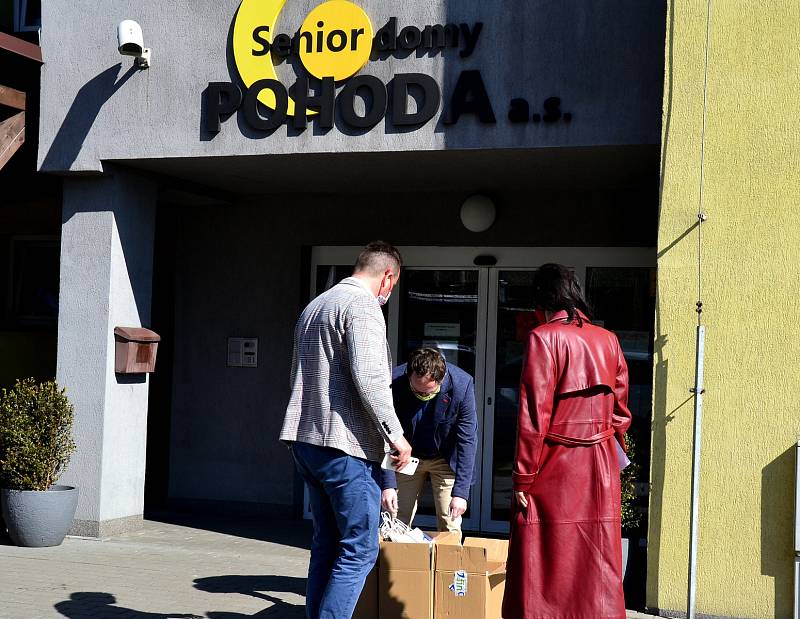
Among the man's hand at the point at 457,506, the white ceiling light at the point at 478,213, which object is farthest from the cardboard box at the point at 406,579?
the white ceiling light at the point at 478,213

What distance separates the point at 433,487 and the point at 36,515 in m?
3.37

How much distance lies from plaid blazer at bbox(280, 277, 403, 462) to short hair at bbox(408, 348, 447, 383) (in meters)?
1.09

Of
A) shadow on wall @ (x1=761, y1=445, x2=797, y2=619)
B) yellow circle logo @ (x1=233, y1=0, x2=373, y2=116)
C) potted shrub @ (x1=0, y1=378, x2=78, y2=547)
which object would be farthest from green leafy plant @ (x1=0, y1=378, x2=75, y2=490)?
shadow on wall @ (x1=761, y1=445, x2=797, y2=619)

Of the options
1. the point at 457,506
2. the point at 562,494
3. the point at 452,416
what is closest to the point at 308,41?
the point at 452,416

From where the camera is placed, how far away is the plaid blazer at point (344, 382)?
454cm

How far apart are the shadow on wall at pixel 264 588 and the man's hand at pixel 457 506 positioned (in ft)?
3.83

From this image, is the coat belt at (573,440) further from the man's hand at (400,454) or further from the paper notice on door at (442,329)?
the paper notice on door at (442,329)

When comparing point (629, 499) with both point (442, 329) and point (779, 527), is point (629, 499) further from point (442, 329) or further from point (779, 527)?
point (442, 329)

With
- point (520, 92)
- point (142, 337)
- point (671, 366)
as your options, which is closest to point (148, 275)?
point (142, 337)

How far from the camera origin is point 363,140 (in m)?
7.57

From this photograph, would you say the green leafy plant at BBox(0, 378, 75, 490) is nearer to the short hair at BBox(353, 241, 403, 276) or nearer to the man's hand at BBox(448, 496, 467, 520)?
the man's hand at BBox(448, 496, 467, 520)

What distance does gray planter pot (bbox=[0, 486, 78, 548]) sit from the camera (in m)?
7.81

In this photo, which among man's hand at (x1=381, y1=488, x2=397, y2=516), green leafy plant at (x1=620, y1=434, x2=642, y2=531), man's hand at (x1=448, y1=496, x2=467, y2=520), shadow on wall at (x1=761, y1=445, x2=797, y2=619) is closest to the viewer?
man's hand at (x1=381, y1=488, x2=397, y2=516)

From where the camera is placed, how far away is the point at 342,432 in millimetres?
4566
